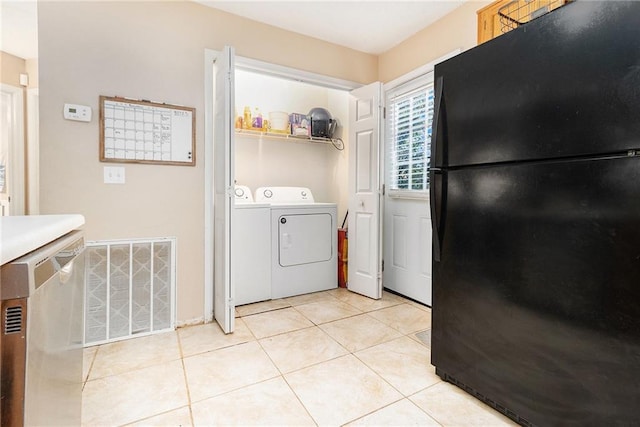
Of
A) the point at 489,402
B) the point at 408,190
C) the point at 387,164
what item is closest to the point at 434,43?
the point at 387,164

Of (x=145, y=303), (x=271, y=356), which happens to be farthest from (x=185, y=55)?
(x=271, y=356)

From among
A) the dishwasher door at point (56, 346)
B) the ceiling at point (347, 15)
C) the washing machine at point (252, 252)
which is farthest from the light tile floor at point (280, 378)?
the ceiling at point (347, 15)

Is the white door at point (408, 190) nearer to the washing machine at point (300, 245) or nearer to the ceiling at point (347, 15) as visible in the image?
the ceiling at point (347, 15)

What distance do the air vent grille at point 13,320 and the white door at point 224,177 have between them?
157cm

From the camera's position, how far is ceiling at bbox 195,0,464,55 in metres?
2.35

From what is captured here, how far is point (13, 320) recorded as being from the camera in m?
0.56

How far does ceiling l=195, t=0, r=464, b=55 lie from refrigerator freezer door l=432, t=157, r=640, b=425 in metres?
1.71

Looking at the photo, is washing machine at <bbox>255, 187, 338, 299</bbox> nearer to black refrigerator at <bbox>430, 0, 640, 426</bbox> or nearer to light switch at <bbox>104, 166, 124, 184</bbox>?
light switch at <bbox>104, 166, 124, 184</bbox>

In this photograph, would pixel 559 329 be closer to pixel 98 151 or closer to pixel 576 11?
pixel 576 11

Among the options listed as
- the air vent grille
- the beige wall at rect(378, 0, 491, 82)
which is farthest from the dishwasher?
the beige wall at rect(378, 0, 491, 82)

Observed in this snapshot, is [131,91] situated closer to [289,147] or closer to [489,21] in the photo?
[289,147]

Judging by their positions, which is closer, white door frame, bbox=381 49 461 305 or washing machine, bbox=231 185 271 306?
white door frame, bbox=381 49 461 305

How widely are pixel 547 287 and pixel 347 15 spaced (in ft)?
7.92

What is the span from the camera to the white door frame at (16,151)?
1.94m
